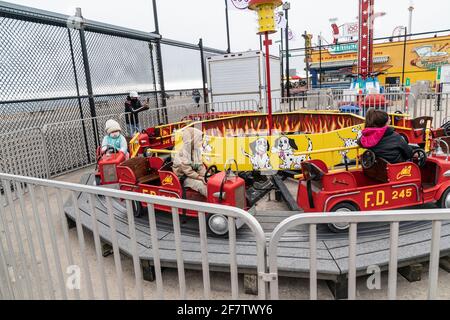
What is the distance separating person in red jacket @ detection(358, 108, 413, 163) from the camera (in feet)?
13.0

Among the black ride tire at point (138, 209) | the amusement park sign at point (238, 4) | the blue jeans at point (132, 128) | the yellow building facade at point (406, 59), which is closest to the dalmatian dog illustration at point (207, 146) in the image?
the black ride tire at point (138, 209)

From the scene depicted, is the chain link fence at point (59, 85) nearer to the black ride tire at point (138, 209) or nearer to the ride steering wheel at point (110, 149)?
the ride steering wheel at point (110, 149)

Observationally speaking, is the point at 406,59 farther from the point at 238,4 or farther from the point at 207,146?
the point at 207,146

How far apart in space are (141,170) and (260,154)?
2.14 meters

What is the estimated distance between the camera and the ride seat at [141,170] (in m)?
4.77

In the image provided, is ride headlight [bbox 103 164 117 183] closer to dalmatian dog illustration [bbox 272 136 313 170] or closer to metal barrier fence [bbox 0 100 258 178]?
metal barrier fence [bbox 0 100 258 178]

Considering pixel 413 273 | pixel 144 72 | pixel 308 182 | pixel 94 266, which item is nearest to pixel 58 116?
pixel 144 72

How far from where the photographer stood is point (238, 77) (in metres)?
13.1

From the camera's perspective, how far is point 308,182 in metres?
3.90

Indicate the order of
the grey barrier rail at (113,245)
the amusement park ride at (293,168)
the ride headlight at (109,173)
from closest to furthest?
the grey barrier rail at (113,245), the amusement park ride at (293,168), the ride headlight at (109,173)

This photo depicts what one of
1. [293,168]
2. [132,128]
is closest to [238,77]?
[132,128]

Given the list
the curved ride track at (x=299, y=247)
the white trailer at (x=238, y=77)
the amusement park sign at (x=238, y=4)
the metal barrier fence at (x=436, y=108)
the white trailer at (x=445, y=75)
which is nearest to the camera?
the curved ride track at (x=299, y=247)

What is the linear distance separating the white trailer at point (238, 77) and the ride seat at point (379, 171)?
8.63 m
